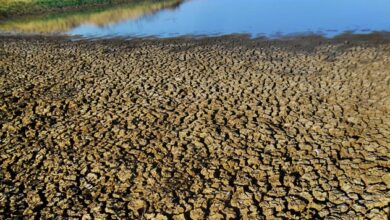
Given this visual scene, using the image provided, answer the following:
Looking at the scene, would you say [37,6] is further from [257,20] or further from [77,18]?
[257,20]

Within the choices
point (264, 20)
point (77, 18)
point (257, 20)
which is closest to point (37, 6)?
point (77, 18)

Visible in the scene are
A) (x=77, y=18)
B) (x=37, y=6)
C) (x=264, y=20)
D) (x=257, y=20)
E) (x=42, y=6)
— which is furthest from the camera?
(x=42, y=6)

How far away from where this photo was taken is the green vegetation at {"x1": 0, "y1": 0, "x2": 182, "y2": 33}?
27.6 metres

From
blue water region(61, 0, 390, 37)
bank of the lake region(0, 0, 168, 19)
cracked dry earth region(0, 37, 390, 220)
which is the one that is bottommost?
cracked dry earth region(0, 37, 390, 220)

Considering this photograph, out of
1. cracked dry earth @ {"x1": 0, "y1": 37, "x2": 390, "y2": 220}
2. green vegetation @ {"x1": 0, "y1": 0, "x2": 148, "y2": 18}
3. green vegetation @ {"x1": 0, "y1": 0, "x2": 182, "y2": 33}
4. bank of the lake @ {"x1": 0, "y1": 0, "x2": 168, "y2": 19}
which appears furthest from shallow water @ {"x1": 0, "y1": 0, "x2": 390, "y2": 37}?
green vegetation @ {"x1": 0, "y1": 0, "x2": 148, "y2": 18}

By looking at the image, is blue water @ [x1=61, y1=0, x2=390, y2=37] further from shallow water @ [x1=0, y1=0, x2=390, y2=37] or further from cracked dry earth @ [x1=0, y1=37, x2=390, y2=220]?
cracked dry earth @ [x1=0, y1=37, x2=390, y2=220]

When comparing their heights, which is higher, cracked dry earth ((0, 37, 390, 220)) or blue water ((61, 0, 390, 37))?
blue water ((61, 0, 390, 37))

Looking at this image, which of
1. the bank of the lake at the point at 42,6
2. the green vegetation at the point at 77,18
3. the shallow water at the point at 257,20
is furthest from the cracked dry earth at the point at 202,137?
the bank of the lake at the point at 42,6

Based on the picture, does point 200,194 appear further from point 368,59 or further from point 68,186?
point 368,59

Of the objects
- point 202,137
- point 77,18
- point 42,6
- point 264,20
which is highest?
point 42,6

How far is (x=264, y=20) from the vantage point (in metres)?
24.7

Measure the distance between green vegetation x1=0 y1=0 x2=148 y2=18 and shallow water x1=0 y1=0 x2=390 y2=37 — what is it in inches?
307

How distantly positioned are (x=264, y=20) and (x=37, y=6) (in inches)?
918

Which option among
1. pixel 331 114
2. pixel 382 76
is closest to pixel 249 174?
pixel 331 114
